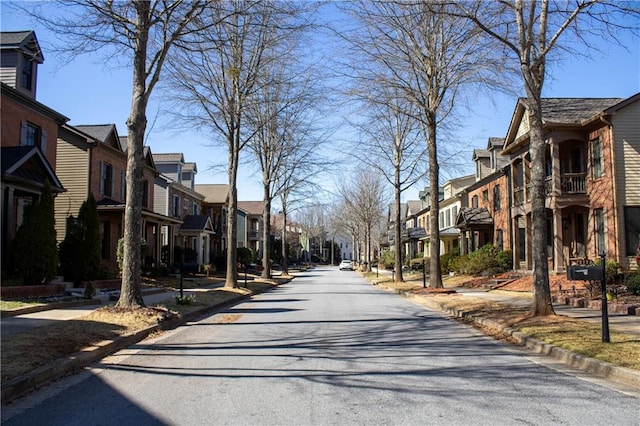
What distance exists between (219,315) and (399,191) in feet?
59.7

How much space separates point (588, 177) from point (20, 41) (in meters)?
23.5

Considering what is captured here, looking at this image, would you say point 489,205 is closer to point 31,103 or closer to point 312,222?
point 31,103

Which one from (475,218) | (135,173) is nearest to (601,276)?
(135,173)

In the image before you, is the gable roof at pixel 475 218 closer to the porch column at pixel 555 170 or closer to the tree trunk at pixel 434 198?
the porch column at pixel 555 170

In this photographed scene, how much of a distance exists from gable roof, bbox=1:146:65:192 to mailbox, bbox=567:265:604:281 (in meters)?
15.9

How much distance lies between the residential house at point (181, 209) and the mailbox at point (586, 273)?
105ft

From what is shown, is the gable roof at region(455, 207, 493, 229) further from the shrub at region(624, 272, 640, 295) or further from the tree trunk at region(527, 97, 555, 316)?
the tree trunk at region(527, 97, 555, 316)

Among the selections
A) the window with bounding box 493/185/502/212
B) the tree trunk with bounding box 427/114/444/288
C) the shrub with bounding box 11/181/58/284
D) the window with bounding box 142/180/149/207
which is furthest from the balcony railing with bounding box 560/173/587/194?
the window with bounding box 142/180/149/207

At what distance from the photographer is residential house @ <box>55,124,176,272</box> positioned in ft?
→ 87.9

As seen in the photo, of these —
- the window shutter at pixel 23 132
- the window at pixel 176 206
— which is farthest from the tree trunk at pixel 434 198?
the window at pixel 176 206

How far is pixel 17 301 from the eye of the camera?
47.1 ft

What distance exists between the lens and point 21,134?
20.5 meters

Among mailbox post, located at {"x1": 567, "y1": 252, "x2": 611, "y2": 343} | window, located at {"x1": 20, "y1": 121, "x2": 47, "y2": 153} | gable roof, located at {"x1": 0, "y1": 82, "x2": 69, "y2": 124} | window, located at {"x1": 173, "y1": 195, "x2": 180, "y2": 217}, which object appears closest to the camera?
mailbox post, located at {"x1": 567, "y1": 252, "x2": 611, "y2": 343}

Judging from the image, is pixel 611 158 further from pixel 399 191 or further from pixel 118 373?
pixel 118 373
